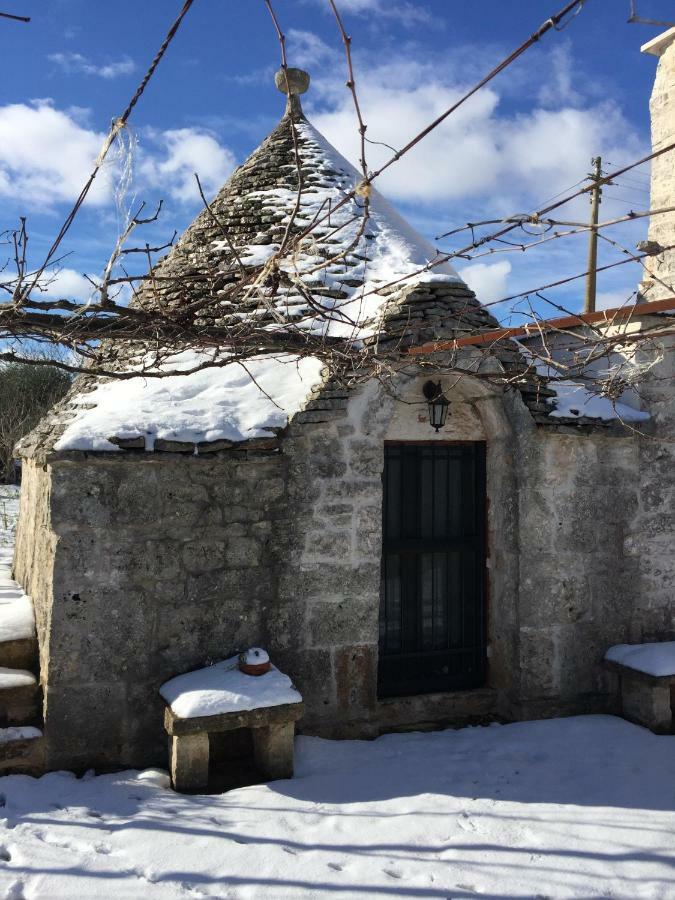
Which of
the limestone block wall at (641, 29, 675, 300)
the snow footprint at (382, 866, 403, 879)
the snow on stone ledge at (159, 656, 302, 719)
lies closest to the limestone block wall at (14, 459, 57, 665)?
the snow on stone ledge at (159, 656, 302, 719)

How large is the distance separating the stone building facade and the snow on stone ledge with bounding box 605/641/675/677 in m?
0.13

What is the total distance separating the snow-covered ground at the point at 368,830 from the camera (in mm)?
3340

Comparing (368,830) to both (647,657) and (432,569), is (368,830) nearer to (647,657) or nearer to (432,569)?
(432,569)

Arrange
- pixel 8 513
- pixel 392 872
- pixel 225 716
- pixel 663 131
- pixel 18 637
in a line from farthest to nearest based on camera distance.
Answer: pixel 8 513
pixel 663 131
pixel 18 637
pixel 225 716
pixel 392 872

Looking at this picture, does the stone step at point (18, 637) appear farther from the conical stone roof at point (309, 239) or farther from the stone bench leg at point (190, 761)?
the conical stone roof at point (309, 239)

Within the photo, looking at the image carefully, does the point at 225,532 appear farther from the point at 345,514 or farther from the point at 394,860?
the point at 394,860

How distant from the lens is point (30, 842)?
3574 millimetres

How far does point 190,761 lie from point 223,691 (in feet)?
1.41

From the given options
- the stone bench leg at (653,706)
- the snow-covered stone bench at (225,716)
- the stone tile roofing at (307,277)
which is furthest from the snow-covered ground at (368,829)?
the stone tile roofing at (307,277)

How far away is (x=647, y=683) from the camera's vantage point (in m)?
5.26

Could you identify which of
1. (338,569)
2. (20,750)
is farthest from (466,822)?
(20,750)

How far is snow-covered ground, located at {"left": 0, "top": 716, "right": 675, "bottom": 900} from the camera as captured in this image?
3.34 meters

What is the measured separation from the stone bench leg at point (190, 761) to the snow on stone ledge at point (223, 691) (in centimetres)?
17

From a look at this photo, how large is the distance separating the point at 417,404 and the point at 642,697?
9.11 feet
